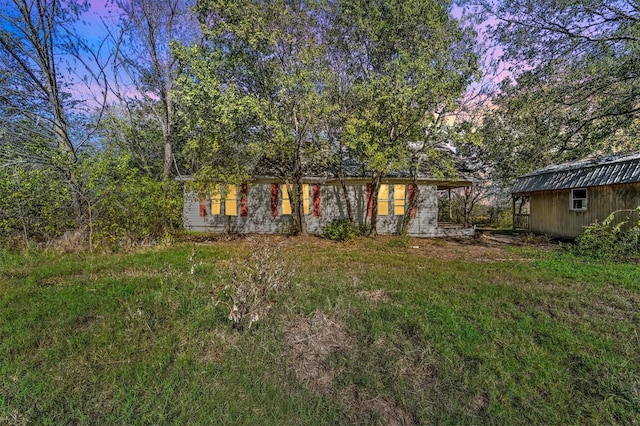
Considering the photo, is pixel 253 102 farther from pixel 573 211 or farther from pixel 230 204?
pixel 573 211

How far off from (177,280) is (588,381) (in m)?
5.56

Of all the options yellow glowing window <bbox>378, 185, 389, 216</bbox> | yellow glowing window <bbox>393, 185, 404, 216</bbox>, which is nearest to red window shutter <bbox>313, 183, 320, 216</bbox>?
yellow glowing window <bbox>378, 185, 389, 216</bbox>

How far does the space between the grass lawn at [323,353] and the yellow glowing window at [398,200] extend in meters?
8.16

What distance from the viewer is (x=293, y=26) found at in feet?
31.3

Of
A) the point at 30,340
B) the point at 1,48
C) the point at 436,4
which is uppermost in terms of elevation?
the point at 436,4

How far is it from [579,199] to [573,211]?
0.54 m

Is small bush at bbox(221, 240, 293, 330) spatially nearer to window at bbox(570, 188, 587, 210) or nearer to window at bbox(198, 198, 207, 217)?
window at bbox(198, 198, 207, 217)

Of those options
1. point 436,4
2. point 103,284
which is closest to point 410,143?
point 436,4

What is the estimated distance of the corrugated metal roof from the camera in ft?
34.1

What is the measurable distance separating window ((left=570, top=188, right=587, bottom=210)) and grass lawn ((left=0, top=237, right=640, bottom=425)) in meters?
8.36

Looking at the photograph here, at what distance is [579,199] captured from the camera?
487 inches

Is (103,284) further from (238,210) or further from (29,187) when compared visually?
(238,210)

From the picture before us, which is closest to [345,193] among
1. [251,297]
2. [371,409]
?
[251,297]

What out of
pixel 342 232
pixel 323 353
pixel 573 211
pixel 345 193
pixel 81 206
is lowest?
pixel 323 353
